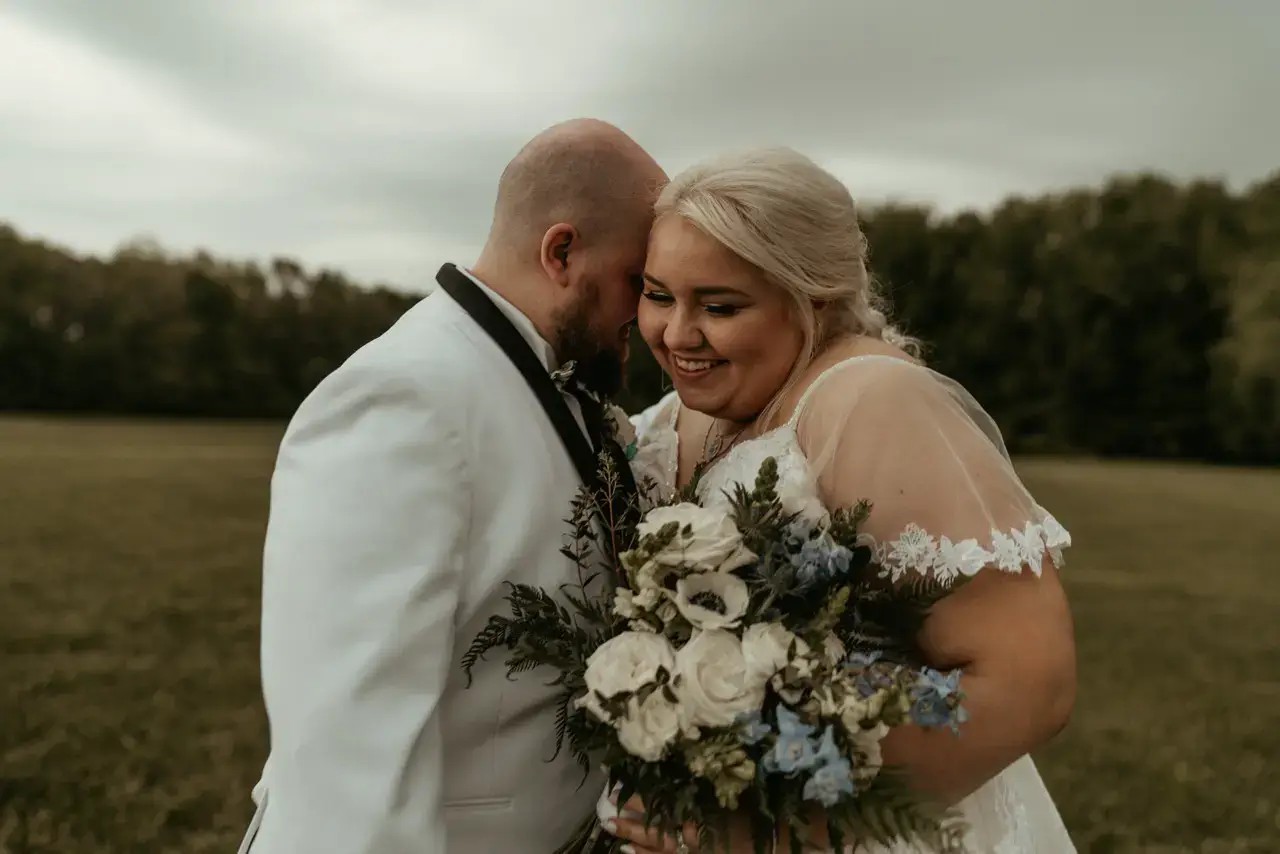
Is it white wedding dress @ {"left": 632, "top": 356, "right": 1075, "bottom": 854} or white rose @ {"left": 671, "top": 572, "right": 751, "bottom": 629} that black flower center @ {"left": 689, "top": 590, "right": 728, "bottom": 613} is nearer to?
white rose @ {"left": 671, "top": 572, "right": 751, "bottom": 629}

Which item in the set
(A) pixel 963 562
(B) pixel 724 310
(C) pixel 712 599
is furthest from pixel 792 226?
(C) pixel 712 599

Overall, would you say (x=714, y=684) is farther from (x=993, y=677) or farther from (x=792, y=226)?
(x=792, y=226)

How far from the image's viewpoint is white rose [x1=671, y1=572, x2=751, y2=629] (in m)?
2.13

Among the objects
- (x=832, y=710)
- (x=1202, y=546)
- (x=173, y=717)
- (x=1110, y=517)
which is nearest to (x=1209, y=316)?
(x=1110, y=517)

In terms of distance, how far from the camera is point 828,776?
6.39 ft

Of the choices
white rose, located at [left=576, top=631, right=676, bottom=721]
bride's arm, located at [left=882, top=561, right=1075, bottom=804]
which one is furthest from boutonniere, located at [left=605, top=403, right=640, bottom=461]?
bride's arm, located at [left=882, top=561, right=1075, bottom=804]

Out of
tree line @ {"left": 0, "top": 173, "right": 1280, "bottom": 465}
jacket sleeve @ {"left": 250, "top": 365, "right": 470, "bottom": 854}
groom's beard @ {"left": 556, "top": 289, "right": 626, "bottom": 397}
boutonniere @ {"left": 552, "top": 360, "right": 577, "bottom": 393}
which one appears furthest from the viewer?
tree line @ {"left": 0, "top": 173, "right": 1280, "bottom": 465}

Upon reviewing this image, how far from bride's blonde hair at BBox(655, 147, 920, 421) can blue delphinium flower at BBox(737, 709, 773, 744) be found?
1105 millimetres

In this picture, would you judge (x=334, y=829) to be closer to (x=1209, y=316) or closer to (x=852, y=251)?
(x=852, y=251)

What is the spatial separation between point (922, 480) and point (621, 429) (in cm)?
103

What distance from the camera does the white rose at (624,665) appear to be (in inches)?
81.4

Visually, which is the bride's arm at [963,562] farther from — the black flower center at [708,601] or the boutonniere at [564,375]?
the boutonniere at [564,375]

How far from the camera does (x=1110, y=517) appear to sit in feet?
76.0

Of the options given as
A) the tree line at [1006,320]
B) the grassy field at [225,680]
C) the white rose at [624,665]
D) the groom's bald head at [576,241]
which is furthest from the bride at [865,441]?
the tree line at [1006,320]
